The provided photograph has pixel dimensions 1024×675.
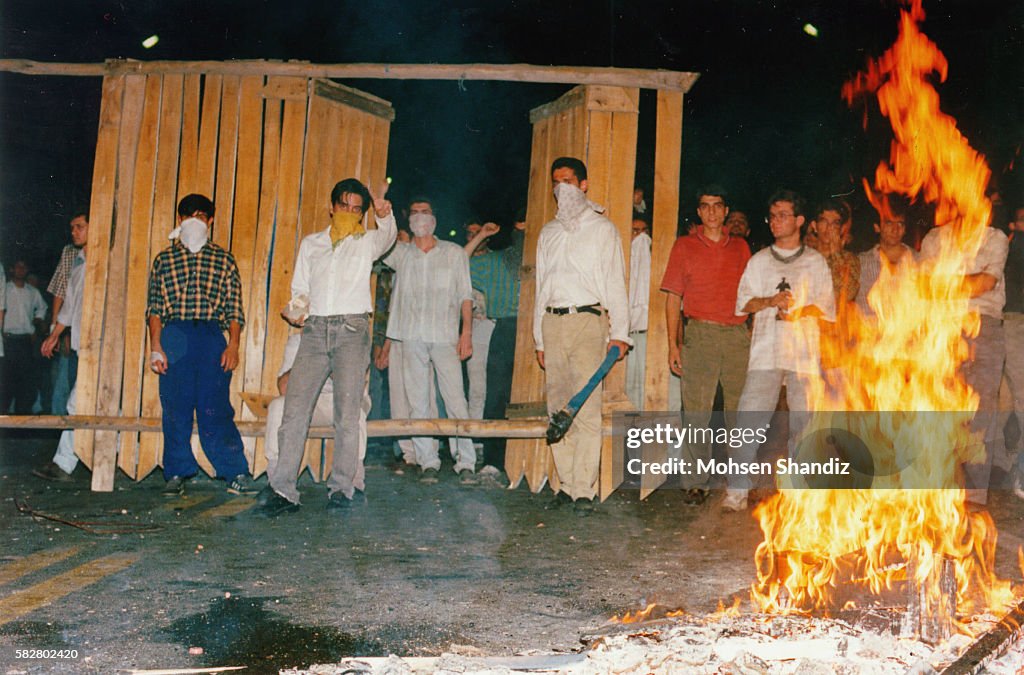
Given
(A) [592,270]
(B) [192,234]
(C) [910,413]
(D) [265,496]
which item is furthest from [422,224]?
(C) [910,413]

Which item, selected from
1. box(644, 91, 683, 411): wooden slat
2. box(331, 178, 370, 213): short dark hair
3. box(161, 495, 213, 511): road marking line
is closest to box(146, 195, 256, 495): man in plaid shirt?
box(161, 495, 213, 511): road marking line

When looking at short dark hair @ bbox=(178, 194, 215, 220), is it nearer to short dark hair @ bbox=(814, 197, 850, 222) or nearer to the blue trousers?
the blue trousers

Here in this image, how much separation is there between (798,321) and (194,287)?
448 cm

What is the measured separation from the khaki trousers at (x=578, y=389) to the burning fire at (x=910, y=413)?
1.25 m

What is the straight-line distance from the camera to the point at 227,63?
300 inches

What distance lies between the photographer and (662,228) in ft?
24.3

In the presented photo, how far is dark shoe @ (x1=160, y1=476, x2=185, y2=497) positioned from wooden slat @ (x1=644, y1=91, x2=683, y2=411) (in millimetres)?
3623

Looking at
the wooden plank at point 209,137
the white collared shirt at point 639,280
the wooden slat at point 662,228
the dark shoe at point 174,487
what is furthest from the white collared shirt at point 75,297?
the wooden slat at point 662,228

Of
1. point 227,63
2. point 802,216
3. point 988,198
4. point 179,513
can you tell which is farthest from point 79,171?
point 988,198

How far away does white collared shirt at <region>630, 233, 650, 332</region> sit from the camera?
8039 millimetres

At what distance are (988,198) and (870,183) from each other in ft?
7.79

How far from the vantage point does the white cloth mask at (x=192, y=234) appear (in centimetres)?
720

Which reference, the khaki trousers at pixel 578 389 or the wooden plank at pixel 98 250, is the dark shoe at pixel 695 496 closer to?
the khaki trousers at pixel 578 389

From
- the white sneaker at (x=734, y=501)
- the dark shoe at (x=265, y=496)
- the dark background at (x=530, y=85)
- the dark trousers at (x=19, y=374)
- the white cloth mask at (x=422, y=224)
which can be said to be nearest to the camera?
the dark shoe at (x=265, y=496)
